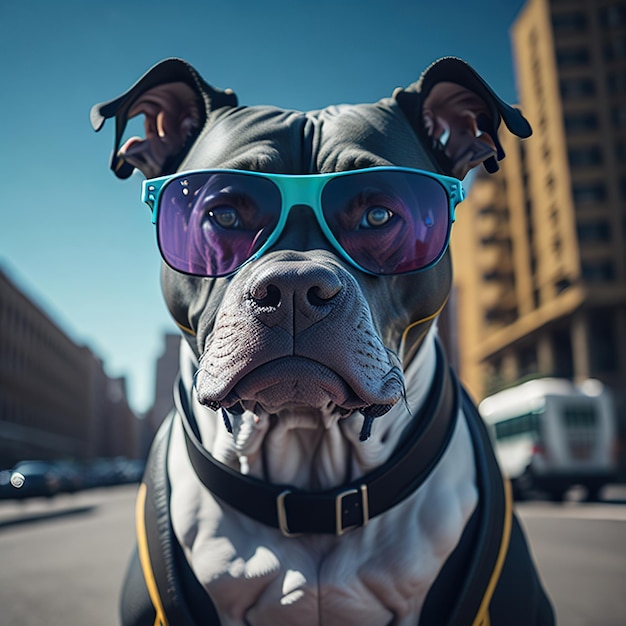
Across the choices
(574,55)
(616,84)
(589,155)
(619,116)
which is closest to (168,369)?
(589,155)

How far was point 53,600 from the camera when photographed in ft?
14.3

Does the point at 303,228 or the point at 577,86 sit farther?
the point at 577,86

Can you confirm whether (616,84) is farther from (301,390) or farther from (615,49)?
(301,390)

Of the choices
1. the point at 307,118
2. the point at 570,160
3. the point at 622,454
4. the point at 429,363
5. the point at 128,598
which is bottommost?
the point at 622,454

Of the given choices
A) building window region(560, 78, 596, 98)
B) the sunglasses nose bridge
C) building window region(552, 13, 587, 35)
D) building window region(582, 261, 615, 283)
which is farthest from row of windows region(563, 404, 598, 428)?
building window region(552, 13, 587, 35)

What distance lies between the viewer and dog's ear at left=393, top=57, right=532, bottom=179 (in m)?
1.98

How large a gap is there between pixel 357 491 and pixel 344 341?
45 centimetres

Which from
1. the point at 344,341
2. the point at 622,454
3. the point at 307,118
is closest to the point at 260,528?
the point at 344,341

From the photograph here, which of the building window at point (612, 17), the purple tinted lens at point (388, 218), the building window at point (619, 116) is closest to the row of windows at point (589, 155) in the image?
the building window at point (619, 116)

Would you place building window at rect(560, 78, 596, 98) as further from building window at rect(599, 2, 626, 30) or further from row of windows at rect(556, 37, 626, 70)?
building window at rect(599, 2, 626, 30)

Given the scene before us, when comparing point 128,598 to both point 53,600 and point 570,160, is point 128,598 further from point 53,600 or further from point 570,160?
point 570,160

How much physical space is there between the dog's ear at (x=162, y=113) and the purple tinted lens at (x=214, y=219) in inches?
13.9

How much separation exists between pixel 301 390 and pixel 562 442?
1351 centimetres

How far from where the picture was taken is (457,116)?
7.19ft
